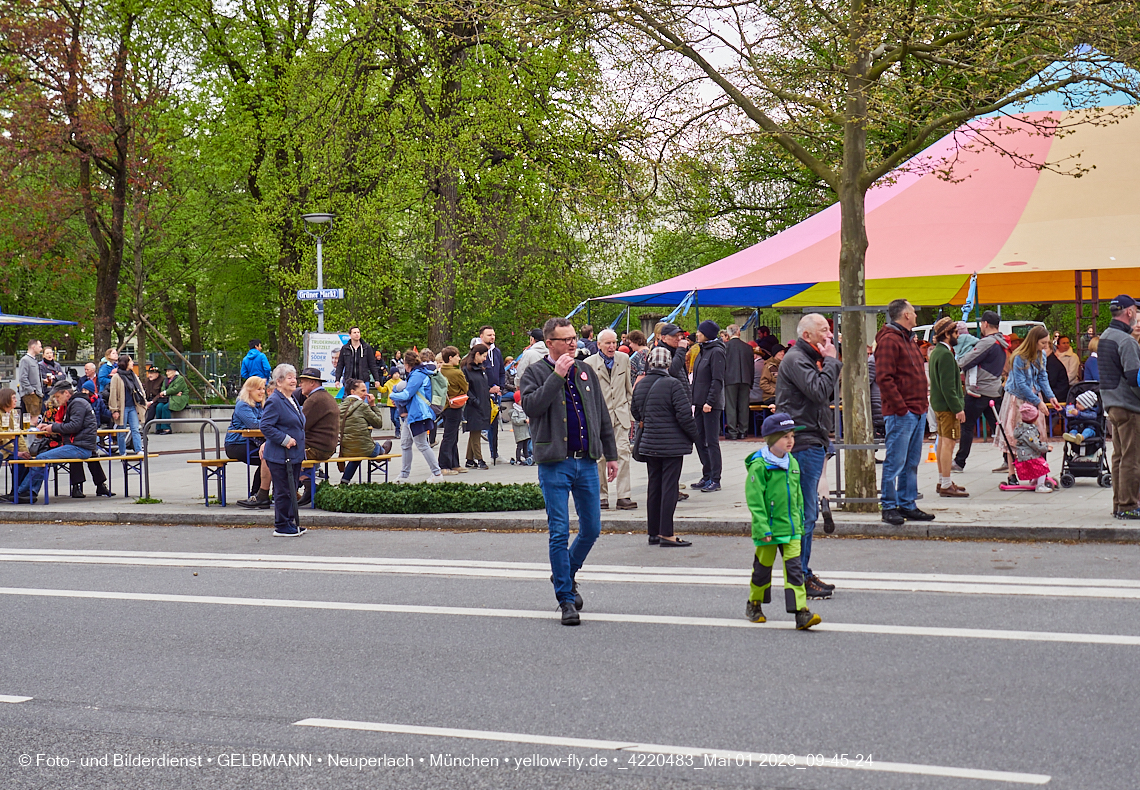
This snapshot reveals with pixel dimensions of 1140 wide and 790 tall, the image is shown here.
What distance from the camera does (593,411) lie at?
24.0ft

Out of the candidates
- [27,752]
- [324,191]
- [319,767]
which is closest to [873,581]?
[319,767]

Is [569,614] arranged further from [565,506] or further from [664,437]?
[664,437]

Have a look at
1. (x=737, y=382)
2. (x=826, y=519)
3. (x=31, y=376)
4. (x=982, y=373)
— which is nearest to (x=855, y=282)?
(x=826, y=519)

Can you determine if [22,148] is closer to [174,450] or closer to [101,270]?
[101,270]

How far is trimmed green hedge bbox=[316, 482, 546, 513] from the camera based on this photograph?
40.7ft

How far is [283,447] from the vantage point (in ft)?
38.4

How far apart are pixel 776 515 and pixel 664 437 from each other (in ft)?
9.62

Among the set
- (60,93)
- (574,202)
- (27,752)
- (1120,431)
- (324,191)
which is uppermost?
(60,93)

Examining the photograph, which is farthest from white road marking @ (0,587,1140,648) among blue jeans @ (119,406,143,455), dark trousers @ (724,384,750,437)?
dark trousers @ (724,384,750,437)

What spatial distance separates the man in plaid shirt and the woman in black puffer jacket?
190 cm

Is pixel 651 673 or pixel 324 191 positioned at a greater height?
pixel 324 191

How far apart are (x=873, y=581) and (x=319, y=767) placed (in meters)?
4.81

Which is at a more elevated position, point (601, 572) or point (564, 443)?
point (564, 443)

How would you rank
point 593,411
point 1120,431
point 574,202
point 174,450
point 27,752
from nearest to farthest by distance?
1. point 27,752
2. point 593,411
3. point 1120,431
4. point 574,202
5. point 174,450
